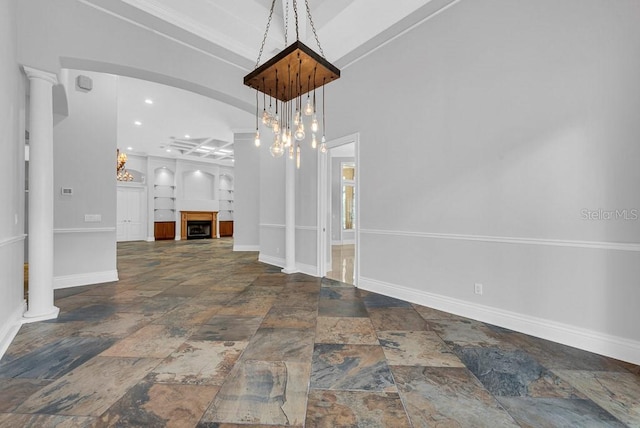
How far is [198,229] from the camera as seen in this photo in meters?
12.4

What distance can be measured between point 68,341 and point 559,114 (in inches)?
194

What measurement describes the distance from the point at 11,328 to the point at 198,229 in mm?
10229

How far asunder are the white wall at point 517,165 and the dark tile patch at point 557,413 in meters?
1.01

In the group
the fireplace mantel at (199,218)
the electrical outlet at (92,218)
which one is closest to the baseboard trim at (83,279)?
the electrical outlet at (92,218)

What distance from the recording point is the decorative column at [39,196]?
2.86 metres

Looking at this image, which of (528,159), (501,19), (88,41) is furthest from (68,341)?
(501,19)

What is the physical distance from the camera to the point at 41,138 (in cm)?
287

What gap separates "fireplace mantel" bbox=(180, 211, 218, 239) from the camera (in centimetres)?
1191

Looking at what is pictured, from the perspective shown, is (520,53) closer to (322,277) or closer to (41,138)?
(322,277)

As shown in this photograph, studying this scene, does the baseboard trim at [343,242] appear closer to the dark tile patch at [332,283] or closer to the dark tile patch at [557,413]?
the dark tile patch at [332,283]

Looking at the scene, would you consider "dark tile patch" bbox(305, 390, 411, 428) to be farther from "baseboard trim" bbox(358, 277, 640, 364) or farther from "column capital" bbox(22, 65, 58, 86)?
"column capital" bbox(22, 65, 58, 86)

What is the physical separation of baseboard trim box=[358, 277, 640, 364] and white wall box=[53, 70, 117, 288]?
4.91 metres

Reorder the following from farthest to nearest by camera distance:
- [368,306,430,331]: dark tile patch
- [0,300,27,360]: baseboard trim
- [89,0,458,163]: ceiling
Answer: [89,0,458,163]: ceiling
[368,306,430,331]: dark tile patch
[0,300,27,360]: baseboard trim

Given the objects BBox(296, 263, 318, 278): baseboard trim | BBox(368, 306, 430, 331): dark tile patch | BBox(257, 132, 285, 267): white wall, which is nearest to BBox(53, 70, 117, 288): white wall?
BBox(257, 132, 285, 267): white wall
